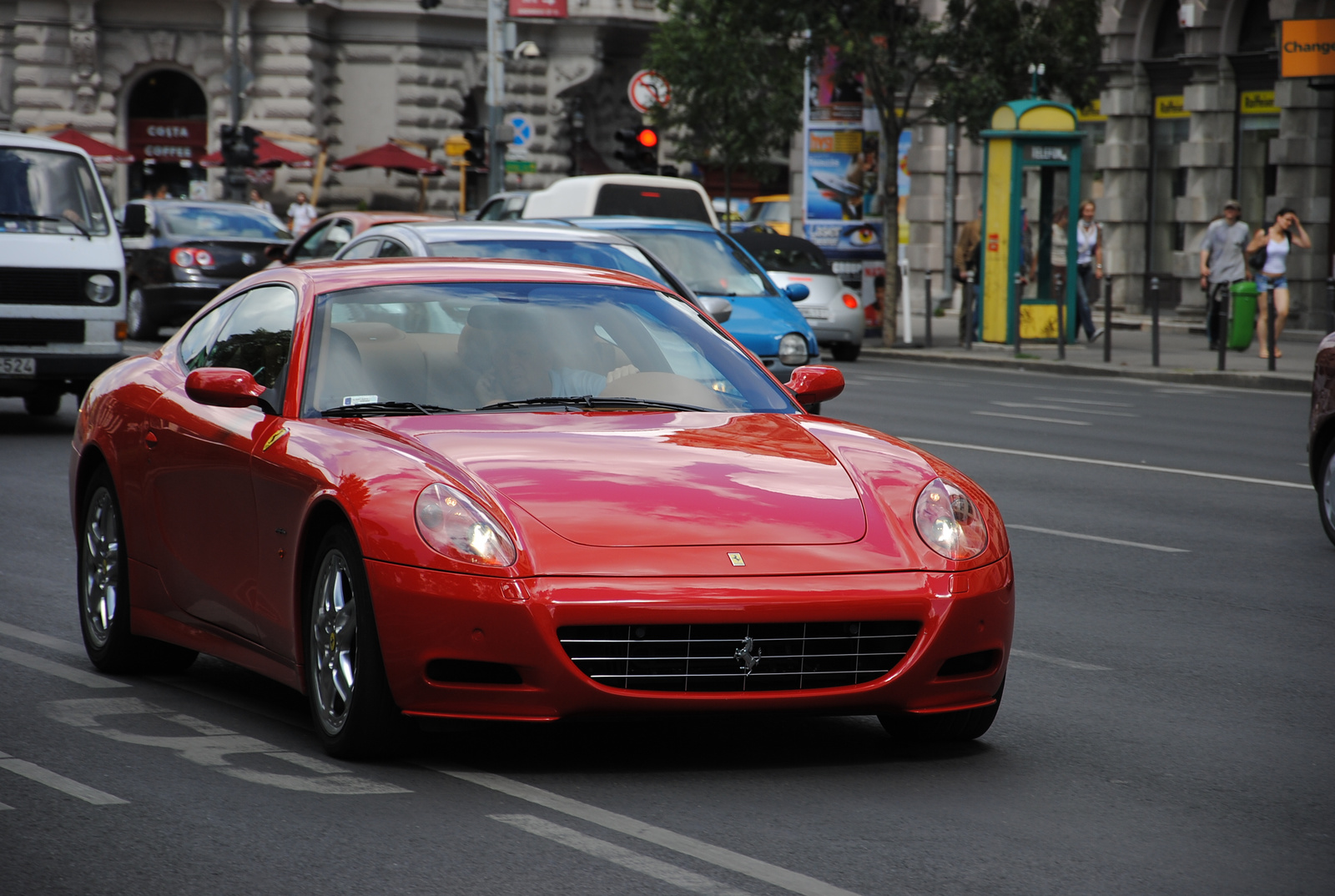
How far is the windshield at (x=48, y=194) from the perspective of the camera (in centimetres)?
1518

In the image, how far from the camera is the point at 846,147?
104ft

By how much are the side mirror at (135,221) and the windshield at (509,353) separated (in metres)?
10.1

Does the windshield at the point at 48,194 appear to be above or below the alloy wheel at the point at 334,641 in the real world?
above

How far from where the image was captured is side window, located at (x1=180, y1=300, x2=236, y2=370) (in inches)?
274

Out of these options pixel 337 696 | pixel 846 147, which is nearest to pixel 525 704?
pixel 337 696

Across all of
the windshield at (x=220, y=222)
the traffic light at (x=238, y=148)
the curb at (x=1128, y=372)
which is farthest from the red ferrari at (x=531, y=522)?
the traffic light at (x=238, y=148)

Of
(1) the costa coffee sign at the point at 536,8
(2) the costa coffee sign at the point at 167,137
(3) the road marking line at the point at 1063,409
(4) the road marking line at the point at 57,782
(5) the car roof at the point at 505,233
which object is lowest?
(3) the road marking line at the point at 1063,409

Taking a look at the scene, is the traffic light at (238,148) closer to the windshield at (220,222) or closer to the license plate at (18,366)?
the windshield at (220,222)

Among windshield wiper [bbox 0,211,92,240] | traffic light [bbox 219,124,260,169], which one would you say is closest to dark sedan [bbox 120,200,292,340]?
windshield wiper [bbox 0,211,92,240]

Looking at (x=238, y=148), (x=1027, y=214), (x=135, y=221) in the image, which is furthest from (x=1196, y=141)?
(x=135, y=221)

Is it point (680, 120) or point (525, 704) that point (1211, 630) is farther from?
point (680, 120)

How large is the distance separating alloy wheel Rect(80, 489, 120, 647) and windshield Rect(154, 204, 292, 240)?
19.8 m

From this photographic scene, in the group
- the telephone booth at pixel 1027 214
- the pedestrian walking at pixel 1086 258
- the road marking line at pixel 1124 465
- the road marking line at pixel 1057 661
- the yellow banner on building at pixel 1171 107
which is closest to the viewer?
the road marking line at pixel 1057 661

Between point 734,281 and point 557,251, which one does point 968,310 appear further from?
point 557,251
